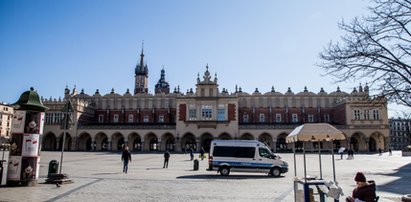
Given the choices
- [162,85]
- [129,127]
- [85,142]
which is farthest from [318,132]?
[162,85]

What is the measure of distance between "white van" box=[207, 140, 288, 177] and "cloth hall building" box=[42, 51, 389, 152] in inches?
1315

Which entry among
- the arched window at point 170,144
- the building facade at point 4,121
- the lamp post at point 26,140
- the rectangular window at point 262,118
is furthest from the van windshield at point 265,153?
the building facade at point 4,121

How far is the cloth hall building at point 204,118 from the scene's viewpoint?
53188 millimetres

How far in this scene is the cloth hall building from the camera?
2094 inches

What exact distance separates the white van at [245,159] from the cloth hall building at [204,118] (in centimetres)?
3339

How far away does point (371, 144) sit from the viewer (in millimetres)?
56688

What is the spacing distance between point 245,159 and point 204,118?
3514 cm

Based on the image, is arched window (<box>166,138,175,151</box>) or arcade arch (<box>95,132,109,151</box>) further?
arcade arch (<box>95,132,109,151</box>)

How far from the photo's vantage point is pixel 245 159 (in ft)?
66.1

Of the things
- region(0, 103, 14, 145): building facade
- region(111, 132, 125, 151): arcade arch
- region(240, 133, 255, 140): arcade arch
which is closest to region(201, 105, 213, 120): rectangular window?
region(240, 133, 255, 140): arcade arch

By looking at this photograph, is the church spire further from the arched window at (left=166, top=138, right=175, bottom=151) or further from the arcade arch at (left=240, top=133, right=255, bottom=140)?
the arcade arch at (left=240, top=133, right=255, bottom=140)

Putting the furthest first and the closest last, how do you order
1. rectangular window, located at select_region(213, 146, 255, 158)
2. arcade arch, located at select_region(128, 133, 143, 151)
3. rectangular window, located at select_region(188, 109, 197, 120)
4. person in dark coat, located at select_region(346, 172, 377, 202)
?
arcade arch, located at select_region(128, 133, 143, 151) < rectangular window, located at select_region(188, 109, 197, 120) < rectangular window, located at select_region(213, 146, 255, 158) < person in dark coat, located at select_region(346, 172, 377, 202)

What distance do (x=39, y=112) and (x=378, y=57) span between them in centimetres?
1325

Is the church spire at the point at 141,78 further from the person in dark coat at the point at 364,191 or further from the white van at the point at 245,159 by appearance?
the person in dark coat at the point at 364,191
